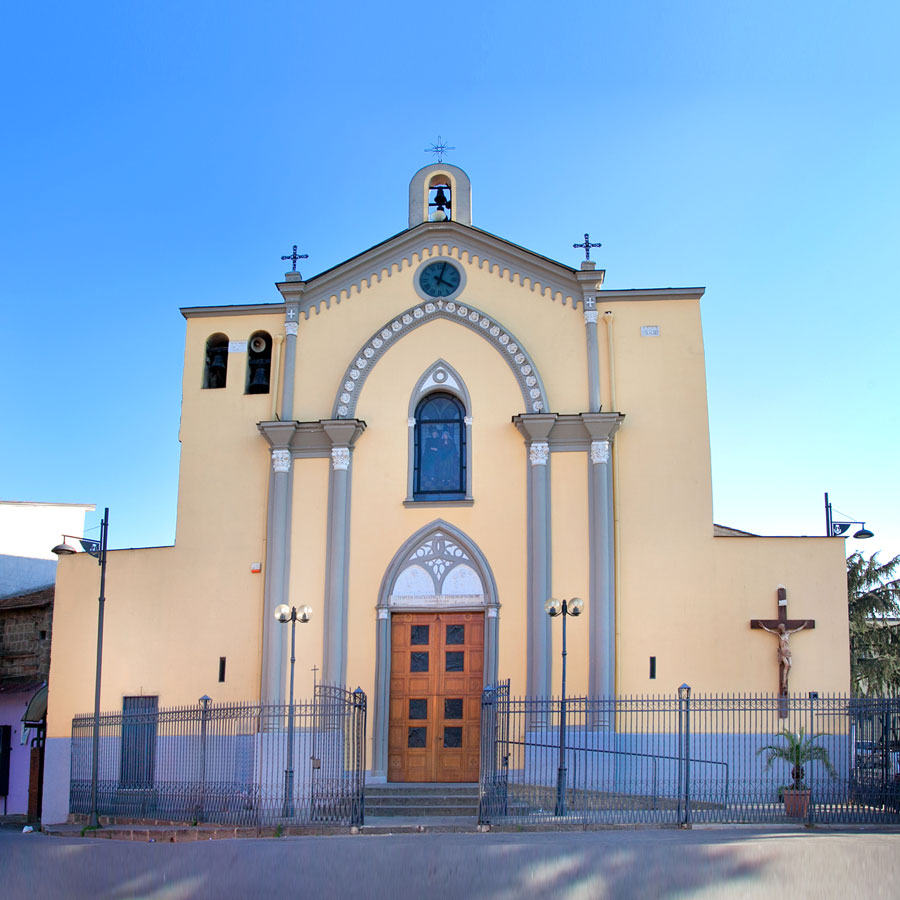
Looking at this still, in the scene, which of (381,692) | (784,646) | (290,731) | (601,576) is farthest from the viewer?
(381,692)

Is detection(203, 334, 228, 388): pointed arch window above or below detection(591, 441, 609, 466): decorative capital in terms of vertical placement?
above

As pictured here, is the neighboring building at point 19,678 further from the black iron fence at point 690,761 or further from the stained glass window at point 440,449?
the black iron fence at point 690,761

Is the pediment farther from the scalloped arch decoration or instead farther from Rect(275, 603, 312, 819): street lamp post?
Rect(275, 603, 312, 819): street lamp post

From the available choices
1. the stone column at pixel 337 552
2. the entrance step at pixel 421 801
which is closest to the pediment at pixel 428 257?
the stone column at pixel 337 552

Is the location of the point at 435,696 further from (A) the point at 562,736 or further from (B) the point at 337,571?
(A) the point at 562,736

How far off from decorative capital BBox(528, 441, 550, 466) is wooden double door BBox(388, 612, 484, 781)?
3067 millimetres

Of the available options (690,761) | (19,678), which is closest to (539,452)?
(690,761)

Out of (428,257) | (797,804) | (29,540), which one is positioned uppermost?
(428,257)

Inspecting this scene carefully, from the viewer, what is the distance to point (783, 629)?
808 inches

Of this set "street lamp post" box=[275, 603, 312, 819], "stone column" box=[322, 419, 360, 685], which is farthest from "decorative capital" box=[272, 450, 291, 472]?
"street lamp post" box=[275, 603, 312, 819]

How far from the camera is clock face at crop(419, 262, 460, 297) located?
918 inches

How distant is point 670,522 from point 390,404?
19.1 ft

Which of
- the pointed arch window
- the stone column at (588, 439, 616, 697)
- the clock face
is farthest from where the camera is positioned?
the pointed arch window

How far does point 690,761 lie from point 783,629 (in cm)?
293
